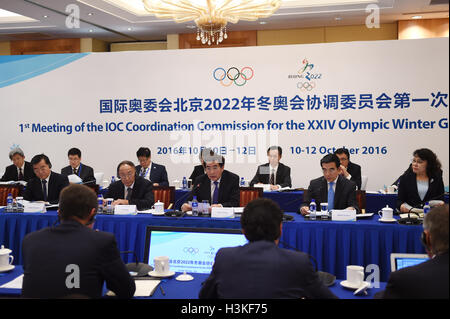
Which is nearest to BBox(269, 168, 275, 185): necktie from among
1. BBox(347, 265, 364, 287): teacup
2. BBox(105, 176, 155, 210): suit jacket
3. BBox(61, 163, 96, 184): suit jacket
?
BBox(105, 176, 155, 210): suit jacket

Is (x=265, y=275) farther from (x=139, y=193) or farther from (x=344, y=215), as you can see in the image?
(x=139, y=193)

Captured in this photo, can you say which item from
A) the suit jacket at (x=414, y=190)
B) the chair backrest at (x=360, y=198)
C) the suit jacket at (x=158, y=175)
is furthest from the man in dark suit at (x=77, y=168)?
the suit jacket at (x=414, y=190)

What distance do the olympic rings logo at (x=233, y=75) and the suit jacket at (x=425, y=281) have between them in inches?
246

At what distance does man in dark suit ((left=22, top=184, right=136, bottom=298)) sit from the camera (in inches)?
71.7

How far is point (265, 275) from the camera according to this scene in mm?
1625

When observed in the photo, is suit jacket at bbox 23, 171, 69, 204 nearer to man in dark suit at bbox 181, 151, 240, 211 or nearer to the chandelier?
man in dark suit at bbox 181, 151, 240, 211

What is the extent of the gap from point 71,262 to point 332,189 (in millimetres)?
3029

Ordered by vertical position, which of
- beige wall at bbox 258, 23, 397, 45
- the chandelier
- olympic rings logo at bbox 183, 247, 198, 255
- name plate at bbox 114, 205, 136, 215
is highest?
beige wall at bbox 258, 23, 397, 45

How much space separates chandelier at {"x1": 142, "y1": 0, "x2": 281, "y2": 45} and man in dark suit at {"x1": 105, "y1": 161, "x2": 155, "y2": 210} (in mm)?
2667

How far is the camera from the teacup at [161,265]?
2.40m

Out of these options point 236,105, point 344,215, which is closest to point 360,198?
point 344,215

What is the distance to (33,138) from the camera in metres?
8.13
